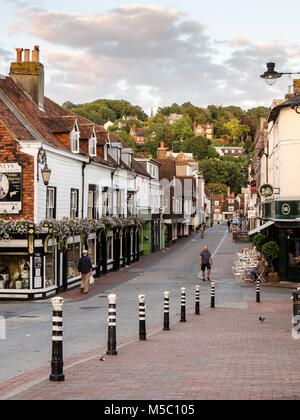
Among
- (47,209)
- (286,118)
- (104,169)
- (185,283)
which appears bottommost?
(185,283)

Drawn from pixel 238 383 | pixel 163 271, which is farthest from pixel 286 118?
pixel 238 383

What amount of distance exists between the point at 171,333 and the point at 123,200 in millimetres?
24921

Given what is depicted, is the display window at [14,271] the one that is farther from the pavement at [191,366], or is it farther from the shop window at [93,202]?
the shop window at [93,202]

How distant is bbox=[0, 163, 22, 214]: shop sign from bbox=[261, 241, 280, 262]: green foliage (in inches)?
499

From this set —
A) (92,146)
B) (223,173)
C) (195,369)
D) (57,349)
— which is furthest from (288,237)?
(223,173)

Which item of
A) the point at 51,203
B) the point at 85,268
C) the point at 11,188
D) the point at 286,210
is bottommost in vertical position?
the point at 85,268

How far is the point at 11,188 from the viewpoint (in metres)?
23.9

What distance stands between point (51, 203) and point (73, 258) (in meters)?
3.72

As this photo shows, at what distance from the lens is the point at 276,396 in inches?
314

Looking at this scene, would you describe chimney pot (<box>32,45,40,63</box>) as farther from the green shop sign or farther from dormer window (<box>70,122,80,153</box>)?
the green shop sign

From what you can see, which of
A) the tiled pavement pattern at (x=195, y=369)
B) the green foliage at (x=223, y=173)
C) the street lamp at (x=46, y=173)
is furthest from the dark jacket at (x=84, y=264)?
the green foliage at (x=223, y=173)

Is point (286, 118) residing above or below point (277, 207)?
above

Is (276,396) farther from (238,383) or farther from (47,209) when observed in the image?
(47,209)

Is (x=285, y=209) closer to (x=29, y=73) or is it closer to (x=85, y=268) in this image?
(x=85, y=268)
